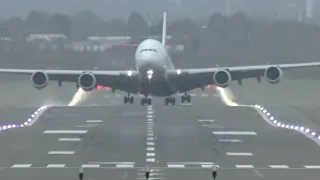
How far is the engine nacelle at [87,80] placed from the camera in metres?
49.5

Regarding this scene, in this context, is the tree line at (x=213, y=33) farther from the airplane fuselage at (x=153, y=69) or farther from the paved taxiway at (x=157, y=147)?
the paved taxiway at (x=157, y=147)

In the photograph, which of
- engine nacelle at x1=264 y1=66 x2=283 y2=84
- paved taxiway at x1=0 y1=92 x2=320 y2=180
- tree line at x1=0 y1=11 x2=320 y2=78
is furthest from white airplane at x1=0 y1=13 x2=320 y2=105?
tree line at x1=0 y1=11 x2=320 y2=78

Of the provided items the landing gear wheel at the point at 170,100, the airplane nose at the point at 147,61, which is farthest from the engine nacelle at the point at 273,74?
the airplane nose at the point at 147,61

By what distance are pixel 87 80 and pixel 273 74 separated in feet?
35.7

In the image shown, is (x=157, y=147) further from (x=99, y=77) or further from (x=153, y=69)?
(x=99, y=77)

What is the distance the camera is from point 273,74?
163 ft

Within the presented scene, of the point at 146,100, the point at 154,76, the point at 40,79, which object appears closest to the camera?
the point at 154,76

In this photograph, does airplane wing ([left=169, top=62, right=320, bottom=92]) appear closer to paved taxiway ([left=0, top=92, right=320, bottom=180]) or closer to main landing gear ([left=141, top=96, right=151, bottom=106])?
main landing gear ([left=141, top=96, right=151, bottom=106])

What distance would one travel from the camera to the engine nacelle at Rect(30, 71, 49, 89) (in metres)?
49.7

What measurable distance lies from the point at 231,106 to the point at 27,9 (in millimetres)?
23553

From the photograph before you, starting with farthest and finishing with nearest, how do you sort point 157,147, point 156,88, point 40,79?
1. point 40,79
2. point 156,88
3. point 157,147

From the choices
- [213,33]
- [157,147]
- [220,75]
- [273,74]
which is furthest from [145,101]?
[157,147]

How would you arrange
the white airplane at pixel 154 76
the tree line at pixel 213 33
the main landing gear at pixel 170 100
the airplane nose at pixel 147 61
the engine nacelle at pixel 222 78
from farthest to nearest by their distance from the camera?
the tree line at pixel 213 33 < the main landing gear at pixel 170 100 < the engine nacelle at pixel 222 78 < the white airplane at pixel 154 76 < the airplane nose at pixel 147 61

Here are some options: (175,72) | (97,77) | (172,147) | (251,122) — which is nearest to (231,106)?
(175,72)
